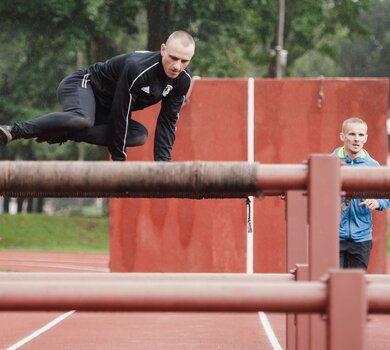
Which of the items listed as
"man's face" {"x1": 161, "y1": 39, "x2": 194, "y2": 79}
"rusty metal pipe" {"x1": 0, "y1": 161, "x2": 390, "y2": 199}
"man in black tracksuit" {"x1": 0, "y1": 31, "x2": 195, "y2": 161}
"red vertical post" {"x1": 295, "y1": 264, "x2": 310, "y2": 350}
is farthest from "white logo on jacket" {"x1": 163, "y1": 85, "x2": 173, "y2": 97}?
"rusty metal pipe" {"x1": 0, "y1": 161, "x2": 390, "y2": 199}

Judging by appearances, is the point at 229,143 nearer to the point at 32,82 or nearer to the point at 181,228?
the point at 181,228

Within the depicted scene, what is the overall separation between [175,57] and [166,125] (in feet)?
2.35

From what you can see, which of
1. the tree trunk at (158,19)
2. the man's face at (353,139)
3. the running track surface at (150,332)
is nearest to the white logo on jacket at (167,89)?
the man's face at (353,139)

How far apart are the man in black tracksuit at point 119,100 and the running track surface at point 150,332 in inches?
96.4

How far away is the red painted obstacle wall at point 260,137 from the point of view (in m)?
16.6

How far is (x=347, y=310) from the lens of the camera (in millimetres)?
2861

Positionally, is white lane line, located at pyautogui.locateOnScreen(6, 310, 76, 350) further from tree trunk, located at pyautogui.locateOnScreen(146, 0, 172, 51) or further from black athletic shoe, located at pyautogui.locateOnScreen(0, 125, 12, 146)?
tree trunk, located at pyautogui.locateOnScreen(146, 0, 172, 51)

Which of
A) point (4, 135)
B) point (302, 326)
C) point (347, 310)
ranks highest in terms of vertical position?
point (4, 135)

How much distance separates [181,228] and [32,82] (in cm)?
1695

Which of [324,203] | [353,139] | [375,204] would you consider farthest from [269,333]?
[324,203]

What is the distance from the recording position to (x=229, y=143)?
16703 mm

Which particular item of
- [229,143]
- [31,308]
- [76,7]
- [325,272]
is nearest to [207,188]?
[325,272]

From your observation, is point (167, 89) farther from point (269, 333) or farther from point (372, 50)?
point (372, 50)

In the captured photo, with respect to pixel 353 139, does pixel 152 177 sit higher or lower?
lower
